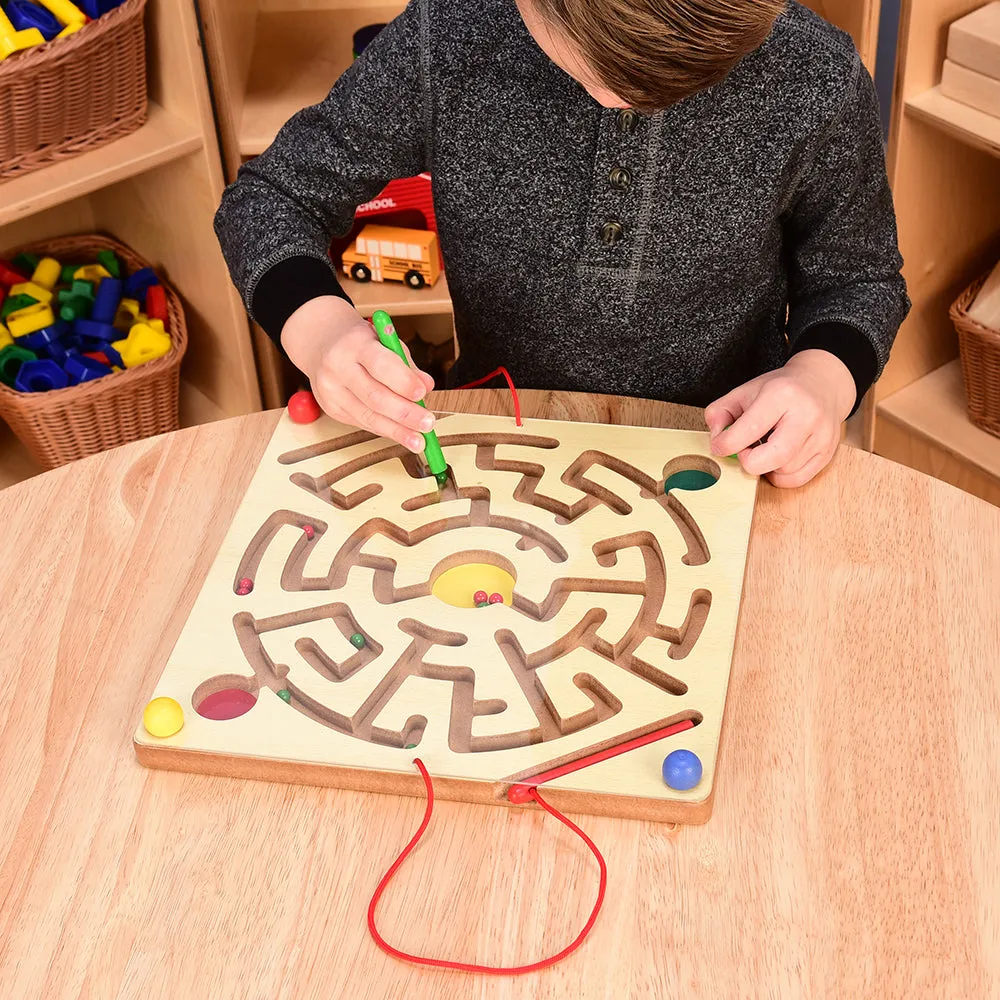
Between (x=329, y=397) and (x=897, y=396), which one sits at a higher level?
(x=329, y=397)

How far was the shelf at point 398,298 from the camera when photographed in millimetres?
1810

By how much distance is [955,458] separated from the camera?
5.67ft

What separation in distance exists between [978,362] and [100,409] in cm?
123

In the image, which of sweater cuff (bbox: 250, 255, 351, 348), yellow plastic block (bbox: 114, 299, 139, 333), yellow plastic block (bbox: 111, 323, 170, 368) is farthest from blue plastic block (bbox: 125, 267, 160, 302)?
sweater cuff (bbox: 250, 255, 351, 348)

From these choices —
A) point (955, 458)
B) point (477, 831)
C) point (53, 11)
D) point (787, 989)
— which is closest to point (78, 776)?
point (477, 831)

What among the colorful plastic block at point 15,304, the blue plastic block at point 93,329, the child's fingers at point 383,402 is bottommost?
the blue plastic block at point 93,329

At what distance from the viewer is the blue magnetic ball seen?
2.31 ft

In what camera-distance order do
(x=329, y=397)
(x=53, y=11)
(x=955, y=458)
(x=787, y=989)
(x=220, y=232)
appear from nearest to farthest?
(x=787, y=989), (x=329, y=397), (x=220, y=232), (x=53, y=11), (x=955, y=458)

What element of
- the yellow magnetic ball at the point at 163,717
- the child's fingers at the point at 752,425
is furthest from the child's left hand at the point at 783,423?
the yellow magnetic ball at the point at 163,717

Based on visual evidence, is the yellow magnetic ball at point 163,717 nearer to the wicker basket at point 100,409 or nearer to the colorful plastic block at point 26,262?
the wicker basket at point 100,409

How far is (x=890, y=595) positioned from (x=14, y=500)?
68 cm

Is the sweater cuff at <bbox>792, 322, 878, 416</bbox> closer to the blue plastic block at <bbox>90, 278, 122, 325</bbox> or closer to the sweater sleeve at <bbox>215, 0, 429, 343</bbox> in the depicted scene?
the sweater sleeve at <bbox>215, 0, 429, 343</bbox>

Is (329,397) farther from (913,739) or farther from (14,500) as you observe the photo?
(913,739)

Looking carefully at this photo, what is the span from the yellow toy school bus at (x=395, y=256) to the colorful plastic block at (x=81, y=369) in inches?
16.0
